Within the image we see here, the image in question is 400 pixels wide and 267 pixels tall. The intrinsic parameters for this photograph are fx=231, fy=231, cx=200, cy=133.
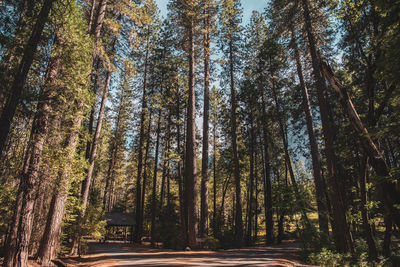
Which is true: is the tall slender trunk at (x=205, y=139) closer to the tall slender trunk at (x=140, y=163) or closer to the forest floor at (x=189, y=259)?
the forest floor at (x=189, y=259)

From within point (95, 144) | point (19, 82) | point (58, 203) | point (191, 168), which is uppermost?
point (95, 144)

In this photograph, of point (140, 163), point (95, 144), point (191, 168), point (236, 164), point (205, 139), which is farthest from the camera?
point (140, 163)

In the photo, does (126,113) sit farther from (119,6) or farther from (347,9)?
(347,9)

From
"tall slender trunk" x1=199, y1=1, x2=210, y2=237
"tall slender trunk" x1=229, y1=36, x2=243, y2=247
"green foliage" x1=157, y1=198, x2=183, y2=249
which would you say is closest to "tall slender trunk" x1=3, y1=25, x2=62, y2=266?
"tall slender trunk" x1=199, y1=1, x2=210, y2=237

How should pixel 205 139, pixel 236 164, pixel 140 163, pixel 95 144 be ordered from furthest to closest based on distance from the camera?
pixel 140 163 < pixel 236 164 < pixel 95 144 < pixel 205 139

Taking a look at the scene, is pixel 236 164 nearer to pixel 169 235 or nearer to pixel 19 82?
pixel 169 235

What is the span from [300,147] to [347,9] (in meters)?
16.8

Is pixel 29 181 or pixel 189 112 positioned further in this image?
pixel 189 112

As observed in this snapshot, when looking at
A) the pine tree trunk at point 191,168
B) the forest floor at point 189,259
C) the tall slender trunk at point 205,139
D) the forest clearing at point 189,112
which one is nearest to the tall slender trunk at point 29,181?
the forest clearing at point 189,112

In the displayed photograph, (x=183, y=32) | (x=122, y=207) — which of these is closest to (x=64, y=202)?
(x=183, y=32)

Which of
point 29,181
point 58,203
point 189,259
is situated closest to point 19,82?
point 29,181

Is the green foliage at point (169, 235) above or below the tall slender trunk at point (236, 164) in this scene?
below

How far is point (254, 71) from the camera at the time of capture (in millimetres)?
20234

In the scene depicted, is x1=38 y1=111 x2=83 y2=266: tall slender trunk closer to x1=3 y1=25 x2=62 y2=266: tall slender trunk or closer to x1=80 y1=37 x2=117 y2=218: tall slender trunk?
x1=3 y1=25 x2=62 y2=266: tall slender trunk
